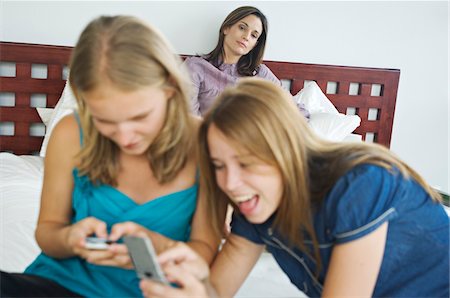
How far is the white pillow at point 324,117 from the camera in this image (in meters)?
2.56

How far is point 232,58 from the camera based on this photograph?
2609 mm

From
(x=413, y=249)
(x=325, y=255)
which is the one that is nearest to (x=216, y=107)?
(x=325, y=255)

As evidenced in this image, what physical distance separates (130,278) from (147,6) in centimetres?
185

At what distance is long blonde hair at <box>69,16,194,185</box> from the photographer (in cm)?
97

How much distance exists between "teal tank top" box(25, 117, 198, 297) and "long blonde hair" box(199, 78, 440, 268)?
7cm

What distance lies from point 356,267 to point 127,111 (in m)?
0.48

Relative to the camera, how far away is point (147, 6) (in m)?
2.65

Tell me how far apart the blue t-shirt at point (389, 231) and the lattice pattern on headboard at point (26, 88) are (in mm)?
1720

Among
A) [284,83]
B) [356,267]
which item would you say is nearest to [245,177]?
[356,267]

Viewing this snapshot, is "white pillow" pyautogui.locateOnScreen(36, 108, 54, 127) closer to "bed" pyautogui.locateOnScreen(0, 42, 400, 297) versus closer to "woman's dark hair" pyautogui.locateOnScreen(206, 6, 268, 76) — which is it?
"bed" pyautogui.locateOnScreen(0, 42, 400, 297)

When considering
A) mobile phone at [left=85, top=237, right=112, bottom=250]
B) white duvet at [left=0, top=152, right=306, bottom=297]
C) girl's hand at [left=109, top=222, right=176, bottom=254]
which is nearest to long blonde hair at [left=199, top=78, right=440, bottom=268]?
girl's hand at [left=109, top=222, right=176, bottom=254]

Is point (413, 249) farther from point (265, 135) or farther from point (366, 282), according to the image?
point (265, 135)

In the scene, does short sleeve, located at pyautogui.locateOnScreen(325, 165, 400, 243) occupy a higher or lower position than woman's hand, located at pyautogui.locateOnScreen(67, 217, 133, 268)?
higher

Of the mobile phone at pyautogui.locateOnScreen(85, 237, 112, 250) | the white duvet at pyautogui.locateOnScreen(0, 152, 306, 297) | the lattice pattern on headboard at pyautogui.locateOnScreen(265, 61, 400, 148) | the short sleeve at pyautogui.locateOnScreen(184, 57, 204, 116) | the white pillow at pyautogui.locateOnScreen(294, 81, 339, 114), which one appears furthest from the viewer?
the lattice pattern on headboard at pyautogui.locateOnScreen(265, 61, 400, 148)
